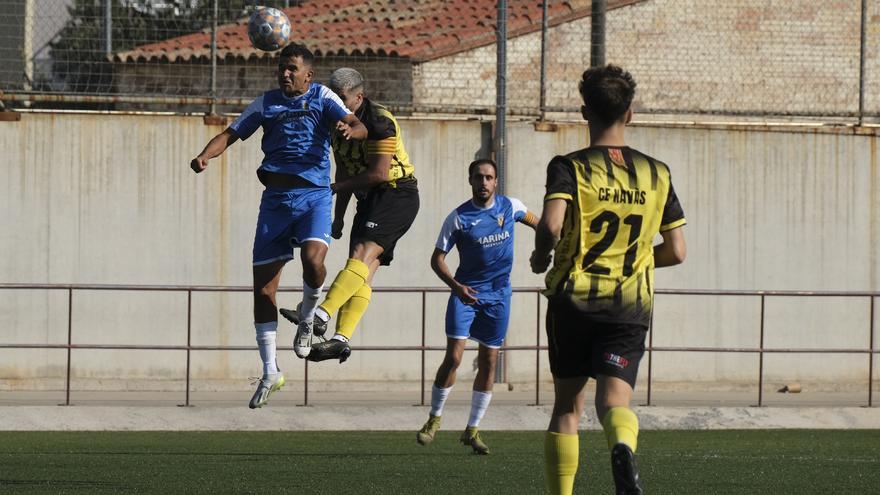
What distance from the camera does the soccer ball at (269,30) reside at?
32.4ft

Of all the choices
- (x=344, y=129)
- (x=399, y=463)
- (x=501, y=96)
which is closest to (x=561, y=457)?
(x=344, y=129)

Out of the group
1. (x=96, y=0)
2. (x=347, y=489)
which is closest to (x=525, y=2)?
(x=96, y=0)

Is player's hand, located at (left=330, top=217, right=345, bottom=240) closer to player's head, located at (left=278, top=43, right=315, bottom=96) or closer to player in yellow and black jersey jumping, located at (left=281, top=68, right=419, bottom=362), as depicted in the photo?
player in yellow and black jersey jumping, located at (left=281, top=68, right=419, bottom=362)

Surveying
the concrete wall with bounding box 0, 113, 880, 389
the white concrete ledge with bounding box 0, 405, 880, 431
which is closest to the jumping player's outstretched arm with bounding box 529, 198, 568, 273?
the white concrete ledge with bounding box 0, 405, 880, 431

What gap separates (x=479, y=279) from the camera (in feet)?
42.0

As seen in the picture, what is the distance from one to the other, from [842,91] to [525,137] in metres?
5.20

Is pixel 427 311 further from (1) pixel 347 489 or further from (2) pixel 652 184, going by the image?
(2) pixel 652 184

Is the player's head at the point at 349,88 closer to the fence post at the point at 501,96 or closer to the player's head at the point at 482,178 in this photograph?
the player's head at the point at 482,178

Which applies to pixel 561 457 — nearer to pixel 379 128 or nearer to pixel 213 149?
pixel 379 128

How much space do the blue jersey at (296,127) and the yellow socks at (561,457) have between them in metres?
3.26

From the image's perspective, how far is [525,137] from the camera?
19.2m

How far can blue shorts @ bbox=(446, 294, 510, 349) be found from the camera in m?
12.7

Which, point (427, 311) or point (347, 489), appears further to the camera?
point (427, 311)

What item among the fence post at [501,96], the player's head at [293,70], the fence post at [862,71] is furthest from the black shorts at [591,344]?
the fence post at [862,71]
